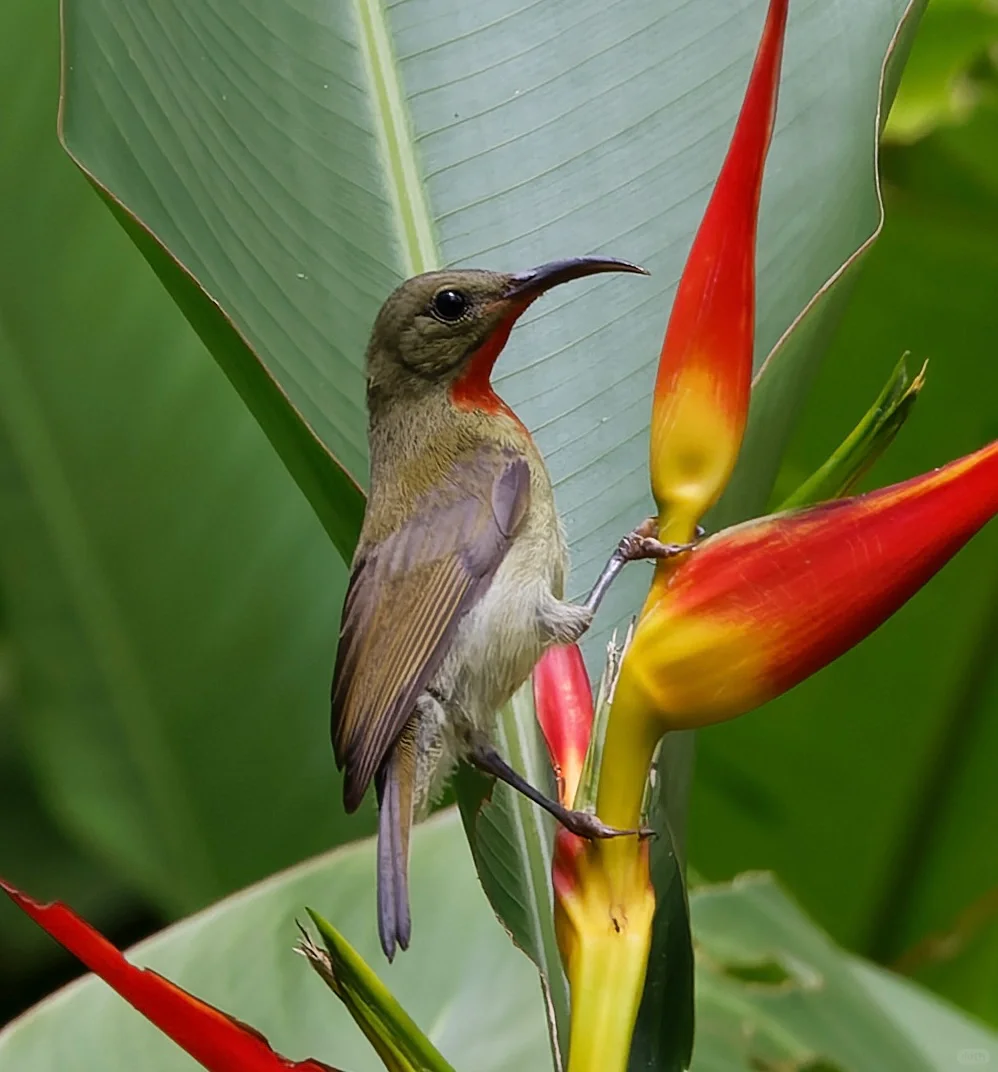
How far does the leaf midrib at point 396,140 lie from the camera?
0.90m

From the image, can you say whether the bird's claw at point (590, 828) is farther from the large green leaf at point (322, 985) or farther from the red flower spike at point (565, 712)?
the large green leaf at point (322, 985)

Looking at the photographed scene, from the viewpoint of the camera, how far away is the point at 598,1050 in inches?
19.6

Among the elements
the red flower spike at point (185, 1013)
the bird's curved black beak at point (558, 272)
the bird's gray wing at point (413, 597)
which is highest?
the bird's curved black beak at point (558, 272)

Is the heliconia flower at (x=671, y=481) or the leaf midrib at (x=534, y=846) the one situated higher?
the heliconia flower at (x=671, y=481)

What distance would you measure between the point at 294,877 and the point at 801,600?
26.8 inches

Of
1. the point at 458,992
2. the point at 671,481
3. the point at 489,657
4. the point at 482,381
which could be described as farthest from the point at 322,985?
the point at 671,481

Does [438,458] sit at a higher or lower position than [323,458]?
lower

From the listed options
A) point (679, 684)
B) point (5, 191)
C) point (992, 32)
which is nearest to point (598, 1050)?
point (679, 684)

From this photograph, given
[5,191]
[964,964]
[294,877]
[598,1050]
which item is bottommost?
[964,964]

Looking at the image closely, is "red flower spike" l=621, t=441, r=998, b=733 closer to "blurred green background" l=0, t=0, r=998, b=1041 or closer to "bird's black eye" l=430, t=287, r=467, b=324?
"bird's black eye" l=430, t=287, r=467, b=324

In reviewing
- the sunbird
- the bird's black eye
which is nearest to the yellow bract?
the sunbird

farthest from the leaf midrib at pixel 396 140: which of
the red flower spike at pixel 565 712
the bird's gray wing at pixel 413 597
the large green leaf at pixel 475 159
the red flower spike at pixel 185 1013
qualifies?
the red flower spike at pixel 185 1013

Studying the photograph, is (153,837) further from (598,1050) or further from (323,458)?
(598,1050)

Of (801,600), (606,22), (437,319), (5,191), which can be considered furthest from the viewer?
(5,191)
